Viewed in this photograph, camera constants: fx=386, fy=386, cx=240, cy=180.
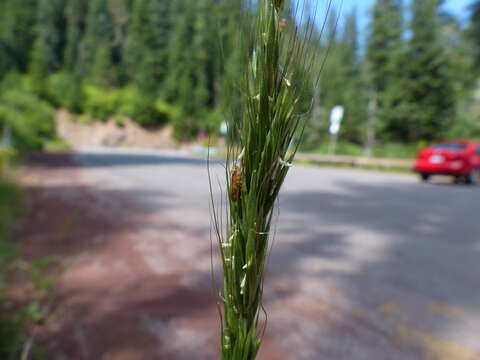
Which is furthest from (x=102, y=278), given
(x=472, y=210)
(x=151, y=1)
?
(x=151, y=1)

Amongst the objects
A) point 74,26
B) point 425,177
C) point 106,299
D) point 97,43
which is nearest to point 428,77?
point 425,177

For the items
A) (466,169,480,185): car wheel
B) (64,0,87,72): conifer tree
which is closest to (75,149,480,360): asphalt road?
(466,169,480,185): car wheel

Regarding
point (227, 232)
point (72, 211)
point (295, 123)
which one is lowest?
point (72, 211)

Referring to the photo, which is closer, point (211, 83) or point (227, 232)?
point (227, 232)

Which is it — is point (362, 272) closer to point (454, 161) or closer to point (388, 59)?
point (454, 161)

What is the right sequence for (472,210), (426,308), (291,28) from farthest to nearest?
(472,210), (426,308), (291,28)

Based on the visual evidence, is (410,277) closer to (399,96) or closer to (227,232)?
(227,232)
